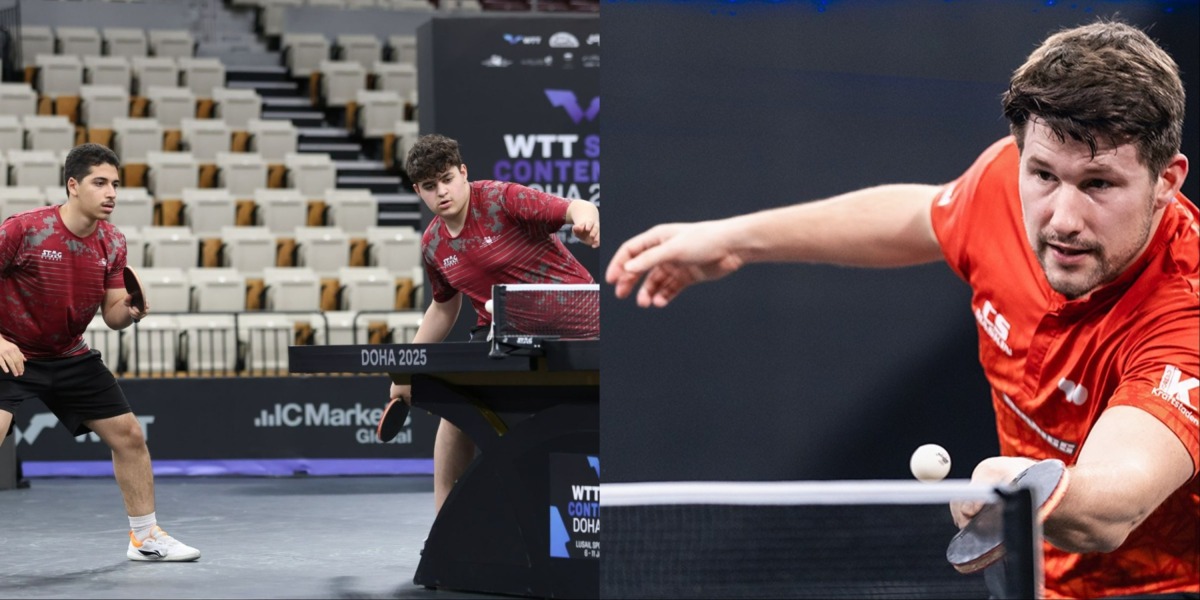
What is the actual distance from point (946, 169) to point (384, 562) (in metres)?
4.31

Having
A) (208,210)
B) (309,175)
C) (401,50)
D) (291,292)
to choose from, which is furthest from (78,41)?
(291,292)

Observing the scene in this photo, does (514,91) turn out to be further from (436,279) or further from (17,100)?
(17,100)

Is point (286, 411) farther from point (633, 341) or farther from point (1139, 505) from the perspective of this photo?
point (1139, 505)

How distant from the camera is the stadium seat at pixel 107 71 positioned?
618 inches

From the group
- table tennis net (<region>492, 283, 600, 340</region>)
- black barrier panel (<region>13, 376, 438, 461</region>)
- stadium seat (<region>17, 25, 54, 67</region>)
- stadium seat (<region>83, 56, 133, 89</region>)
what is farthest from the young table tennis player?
stadium seat (<region>17, 25, 54, 67</region>)

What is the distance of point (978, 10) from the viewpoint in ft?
9.41

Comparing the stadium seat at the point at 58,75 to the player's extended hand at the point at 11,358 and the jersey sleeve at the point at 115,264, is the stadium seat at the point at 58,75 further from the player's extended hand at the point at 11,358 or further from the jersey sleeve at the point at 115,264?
the player's extended hand at the point at 11,358

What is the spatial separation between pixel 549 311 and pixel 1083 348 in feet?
8.62

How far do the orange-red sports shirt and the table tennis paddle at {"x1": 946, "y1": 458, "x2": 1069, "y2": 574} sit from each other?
0.99 feet

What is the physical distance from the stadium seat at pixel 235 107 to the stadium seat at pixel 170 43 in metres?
1.61

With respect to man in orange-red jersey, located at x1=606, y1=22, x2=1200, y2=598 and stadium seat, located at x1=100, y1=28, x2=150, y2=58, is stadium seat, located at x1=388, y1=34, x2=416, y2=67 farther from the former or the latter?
man in orange-red jersey, located at x1=606, y1=22, x2=1200, y2=598

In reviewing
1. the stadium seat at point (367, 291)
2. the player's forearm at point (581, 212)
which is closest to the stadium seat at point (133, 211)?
the stadium seat at point (367, 291)

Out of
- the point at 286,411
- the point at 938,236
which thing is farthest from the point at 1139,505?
the point at 286,411

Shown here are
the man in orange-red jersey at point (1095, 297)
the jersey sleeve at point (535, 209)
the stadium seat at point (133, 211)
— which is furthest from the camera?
the stadium seat at point (133, 211)
